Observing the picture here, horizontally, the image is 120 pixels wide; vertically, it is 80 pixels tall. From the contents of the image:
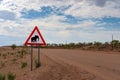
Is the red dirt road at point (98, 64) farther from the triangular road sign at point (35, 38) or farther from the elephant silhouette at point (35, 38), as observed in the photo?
the elephant silhouette at point (35, 38)

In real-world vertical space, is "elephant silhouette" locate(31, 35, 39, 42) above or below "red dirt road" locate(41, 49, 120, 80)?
above

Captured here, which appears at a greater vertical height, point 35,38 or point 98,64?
point 35,38

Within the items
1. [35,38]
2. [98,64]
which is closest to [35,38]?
[35,38]

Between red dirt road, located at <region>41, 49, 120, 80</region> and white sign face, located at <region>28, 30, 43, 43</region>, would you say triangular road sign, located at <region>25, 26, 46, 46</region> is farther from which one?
red dirt road, located at <region>41, 49, 120, 80</region>

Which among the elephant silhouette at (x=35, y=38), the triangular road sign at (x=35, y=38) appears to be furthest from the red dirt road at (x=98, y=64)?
the elephant silhouette at (x=35, y=38)

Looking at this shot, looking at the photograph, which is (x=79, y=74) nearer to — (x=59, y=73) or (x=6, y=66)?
(x=59, y=73)

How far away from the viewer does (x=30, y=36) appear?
62.0 feet

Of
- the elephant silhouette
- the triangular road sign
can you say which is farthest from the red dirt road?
the elephant silhouette

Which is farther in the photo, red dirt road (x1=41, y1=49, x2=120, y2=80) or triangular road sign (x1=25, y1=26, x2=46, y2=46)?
triangular road sign (x1=25, y1=26, x2=46, y2=46)

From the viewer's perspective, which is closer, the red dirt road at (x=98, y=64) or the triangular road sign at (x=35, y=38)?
the red dirt road at (x=98, y=64)

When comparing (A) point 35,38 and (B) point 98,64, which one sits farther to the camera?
(B) point 98,64

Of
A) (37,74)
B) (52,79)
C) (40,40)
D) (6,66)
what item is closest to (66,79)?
(52,79)

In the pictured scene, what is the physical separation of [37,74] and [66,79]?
2.65 metres

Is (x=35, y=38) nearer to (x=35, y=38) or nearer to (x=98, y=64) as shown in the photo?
(x=35, y=38)
